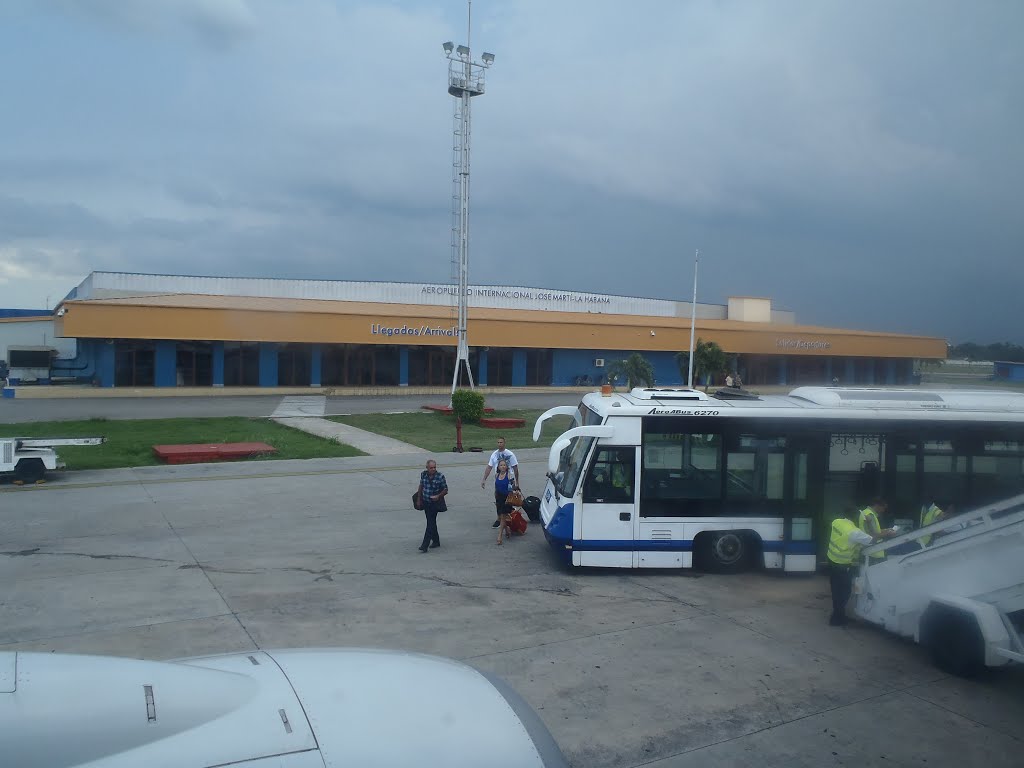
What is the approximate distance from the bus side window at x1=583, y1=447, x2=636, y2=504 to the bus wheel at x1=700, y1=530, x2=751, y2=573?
1.30 m

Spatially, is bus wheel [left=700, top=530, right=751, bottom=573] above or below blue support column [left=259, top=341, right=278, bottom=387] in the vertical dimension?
below

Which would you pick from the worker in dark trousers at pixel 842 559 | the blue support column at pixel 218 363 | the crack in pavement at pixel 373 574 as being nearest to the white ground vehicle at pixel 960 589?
the worker in dark trousers at pixel 842 559

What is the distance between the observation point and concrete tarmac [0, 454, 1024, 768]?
23.6ft

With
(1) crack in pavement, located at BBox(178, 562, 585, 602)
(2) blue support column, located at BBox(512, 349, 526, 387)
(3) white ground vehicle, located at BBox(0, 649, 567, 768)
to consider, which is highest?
(2) blue support column, located at BBox(512, 349, 526, 387)

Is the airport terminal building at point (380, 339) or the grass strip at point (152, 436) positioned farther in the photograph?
the airport terminal building at point (380, 339)

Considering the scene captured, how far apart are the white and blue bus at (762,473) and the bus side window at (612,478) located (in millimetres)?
15

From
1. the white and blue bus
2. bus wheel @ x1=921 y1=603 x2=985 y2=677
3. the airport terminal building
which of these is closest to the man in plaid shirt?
the white and blue bus

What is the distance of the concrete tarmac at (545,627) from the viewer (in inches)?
284

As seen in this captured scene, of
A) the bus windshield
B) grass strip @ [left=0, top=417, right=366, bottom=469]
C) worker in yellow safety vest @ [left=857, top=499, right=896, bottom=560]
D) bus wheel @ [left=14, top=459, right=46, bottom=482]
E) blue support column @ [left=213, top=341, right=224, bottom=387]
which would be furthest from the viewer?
blue support column @ [left=213, top=341, right=224, bottom=387]

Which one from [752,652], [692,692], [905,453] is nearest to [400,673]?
[692,692]

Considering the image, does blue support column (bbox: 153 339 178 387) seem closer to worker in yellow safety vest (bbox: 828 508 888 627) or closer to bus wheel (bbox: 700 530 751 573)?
bus wheel (bbox: 700 530 751 573)

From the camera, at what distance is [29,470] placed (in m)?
20.1

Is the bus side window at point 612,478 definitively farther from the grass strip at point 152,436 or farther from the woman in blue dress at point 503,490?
the grass strip at point 152,436

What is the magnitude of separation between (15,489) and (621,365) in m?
26.1
